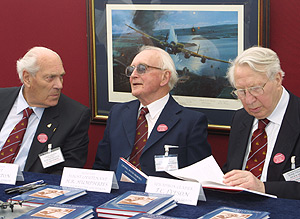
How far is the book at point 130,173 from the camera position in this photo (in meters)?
3.28

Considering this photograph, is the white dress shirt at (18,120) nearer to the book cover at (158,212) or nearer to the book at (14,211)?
the book at (14,211)

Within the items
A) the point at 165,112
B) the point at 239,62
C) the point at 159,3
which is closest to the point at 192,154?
the point at 165,112

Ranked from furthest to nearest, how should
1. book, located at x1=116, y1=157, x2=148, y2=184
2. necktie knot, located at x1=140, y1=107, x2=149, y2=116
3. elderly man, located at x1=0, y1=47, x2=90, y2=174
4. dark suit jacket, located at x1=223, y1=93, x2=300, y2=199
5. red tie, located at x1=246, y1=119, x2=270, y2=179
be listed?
necktie knot, located at x1=140, y1=107, x2=149, y2=116 < elderly man, located at x1=0, y1=47, x2=90, y2=174 < red tie, located at x1=246, y1=119, x2=270, y2=179 < book, located at x1=116, y1=157, x2=148, y2=184 < dark suit jacket, located at x1=223, y1=93, x2=300, y2=199

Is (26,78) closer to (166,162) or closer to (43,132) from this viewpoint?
(43,132)

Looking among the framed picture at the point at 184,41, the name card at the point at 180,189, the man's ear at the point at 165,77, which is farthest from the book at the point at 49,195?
the framed picture at the point at 184,41

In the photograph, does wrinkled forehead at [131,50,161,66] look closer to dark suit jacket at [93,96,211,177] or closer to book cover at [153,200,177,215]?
dark suit jacket at [93,96,211,177]

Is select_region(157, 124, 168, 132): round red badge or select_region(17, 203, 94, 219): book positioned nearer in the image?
select_region(17, 203, 94, 219): book

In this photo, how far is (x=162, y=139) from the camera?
4160 millimetres

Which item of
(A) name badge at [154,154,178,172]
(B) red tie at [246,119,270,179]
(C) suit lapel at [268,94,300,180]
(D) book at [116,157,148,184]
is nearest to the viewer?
(D) book at [116,157,148,184]

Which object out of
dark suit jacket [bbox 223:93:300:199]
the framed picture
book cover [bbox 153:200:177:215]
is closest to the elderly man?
the framed picture

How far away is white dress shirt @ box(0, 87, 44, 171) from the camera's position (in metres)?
4.33

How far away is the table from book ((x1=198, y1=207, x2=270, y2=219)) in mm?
86

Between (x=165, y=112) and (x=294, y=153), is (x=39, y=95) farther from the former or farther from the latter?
(x=294, y=153)

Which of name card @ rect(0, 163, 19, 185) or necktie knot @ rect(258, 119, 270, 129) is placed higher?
necktie knot @ rect(258, 119, 270, 129)
